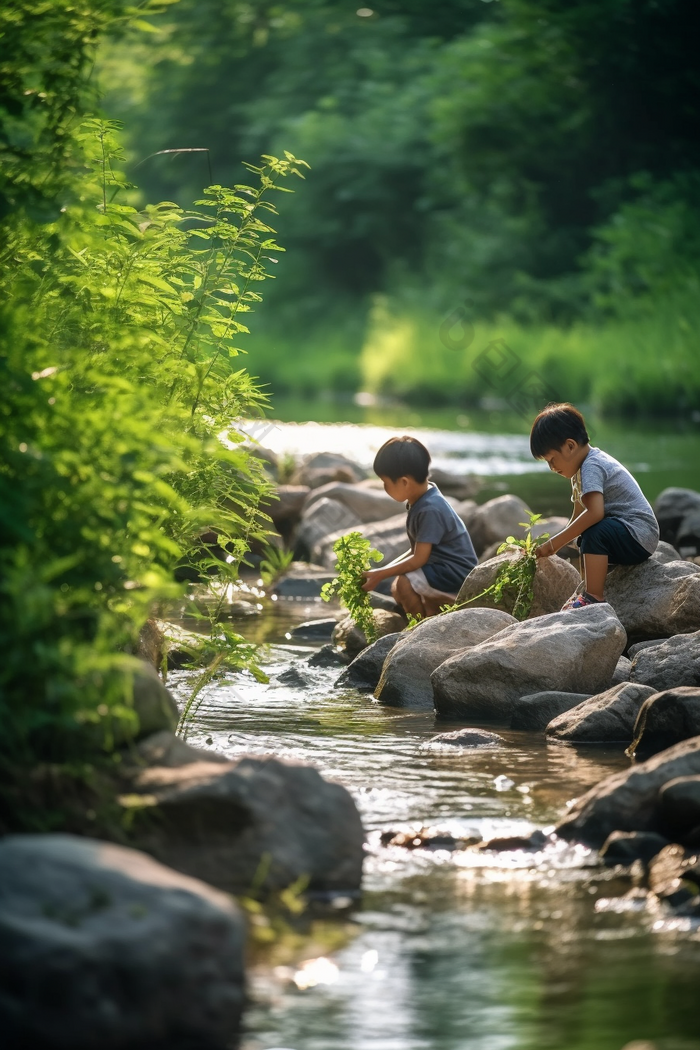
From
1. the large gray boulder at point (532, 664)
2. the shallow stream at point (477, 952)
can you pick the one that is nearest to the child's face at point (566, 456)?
the large gray boulder at point (532, 664)

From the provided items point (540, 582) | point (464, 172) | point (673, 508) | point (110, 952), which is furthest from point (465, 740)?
point (464, 172)

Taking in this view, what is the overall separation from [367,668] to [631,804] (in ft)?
8.86

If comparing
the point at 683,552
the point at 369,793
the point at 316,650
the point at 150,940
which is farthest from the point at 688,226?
the point at 150,940

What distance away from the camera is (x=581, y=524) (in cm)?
707

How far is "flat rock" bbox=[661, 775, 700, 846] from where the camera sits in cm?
434

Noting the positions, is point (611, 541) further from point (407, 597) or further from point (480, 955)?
point (480, 955)

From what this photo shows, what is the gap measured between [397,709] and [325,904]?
8.25 ft

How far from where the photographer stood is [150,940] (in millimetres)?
3182

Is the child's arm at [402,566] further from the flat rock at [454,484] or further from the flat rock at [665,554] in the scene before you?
the flat rock at [454,484]

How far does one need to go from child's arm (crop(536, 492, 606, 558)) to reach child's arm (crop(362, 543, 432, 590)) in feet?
2.68

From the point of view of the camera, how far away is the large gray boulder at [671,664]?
6137mm

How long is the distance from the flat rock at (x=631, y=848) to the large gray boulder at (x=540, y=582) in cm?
281

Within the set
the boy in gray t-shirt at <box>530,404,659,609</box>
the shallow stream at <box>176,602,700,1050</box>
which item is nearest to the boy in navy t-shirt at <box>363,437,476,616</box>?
the boy in gray t-shirt at <box>530,404,659,609</box>

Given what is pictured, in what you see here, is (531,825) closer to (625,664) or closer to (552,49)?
(625,664)
